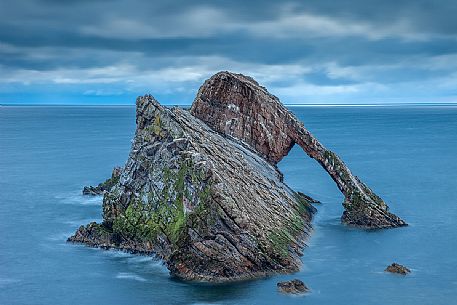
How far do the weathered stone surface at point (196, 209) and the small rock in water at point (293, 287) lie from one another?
3.53m

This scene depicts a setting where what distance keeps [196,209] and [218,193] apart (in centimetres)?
276

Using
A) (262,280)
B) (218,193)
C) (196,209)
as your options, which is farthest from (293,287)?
(196,209)

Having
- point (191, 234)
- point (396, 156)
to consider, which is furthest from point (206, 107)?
point (396, 156)

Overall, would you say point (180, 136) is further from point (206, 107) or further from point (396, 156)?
point (396, 156)

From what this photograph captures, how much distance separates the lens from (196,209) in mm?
61969

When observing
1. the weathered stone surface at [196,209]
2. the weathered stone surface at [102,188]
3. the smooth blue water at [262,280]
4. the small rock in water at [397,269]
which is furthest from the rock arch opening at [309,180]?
the small rock in water at [397,269]

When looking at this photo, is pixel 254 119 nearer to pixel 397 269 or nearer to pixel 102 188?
pixel 102 188

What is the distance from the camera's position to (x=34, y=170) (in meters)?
138

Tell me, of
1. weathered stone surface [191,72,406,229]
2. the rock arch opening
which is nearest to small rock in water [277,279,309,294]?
weathered stone surface [191,72,406,229]

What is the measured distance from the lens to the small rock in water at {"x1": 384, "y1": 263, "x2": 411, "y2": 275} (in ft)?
205

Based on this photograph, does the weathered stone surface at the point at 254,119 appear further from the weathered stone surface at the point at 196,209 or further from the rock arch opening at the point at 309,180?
the rock arch opening at the point at 309,180

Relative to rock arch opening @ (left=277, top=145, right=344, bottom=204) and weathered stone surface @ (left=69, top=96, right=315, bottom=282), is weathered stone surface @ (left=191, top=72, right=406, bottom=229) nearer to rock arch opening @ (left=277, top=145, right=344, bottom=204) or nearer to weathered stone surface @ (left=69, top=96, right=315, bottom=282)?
weathered stone surface @ (left=69, top=96, right=315, bottom=282)

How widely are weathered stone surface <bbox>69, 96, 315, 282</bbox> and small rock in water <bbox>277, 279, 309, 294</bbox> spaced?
3.53 meters

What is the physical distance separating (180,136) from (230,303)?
69.9 feet
